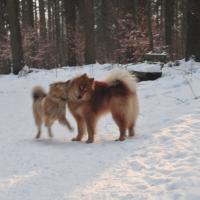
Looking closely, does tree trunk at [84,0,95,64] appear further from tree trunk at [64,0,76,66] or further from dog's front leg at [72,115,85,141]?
dog's front leg at [72,115,85,141]

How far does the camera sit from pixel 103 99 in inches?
273

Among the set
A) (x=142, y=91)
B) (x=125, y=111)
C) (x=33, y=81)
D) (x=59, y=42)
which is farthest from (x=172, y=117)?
(x=59, y=42)

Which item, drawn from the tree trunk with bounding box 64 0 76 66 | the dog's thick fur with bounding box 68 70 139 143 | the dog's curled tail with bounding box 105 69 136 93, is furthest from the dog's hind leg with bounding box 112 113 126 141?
the tree trunk with bounding box 64 0 76 66

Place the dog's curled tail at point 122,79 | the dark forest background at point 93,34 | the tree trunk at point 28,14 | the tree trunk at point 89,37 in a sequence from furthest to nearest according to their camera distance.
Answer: the tree trunk at point 28,14, the tree trunk at point 89,37, the dark forest background at point 93,34, the dog's curled tail at point 122,79

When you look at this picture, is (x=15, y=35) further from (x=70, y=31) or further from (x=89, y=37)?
(x=70, y=31)

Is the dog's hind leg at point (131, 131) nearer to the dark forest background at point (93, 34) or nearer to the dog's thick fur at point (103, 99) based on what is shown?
the dog's thick fur at point (103, 99)

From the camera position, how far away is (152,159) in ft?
17.9

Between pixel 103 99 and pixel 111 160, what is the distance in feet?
5.01

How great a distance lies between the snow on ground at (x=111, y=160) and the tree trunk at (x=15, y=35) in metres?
9.48

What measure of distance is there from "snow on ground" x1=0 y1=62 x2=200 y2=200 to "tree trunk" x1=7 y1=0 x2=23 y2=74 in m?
9.48

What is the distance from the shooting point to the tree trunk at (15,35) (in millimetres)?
19125

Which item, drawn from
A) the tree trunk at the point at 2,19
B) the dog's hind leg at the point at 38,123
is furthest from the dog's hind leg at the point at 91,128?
the tree trunk at the point at 2,19

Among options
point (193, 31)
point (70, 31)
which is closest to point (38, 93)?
point (193, 31)

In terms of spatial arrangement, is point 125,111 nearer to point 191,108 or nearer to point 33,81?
point 191,108
